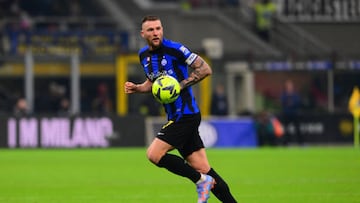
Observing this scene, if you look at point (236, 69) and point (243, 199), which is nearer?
point (243, 199)

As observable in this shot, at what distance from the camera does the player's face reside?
1123 cm

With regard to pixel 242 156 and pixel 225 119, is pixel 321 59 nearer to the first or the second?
pixel 225 119

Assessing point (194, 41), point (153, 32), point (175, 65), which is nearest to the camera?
point (153, 32)

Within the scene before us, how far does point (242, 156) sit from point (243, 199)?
12312 mm

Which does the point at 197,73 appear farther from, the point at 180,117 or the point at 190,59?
the point at 180,117

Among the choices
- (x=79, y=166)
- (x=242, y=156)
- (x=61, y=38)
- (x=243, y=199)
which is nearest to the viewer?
(x=243, y=199)

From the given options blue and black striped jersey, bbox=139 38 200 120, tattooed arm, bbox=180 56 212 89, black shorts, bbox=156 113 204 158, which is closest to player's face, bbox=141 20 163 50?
blue and black striped jersey, bbox=139 38 200 120

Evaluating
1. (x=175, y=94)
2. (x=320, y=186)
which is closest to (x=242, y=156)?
(x=320, y=186)

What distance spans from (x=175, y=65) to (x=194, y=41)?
1137 inches

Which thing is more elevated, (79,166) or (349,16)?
(349,16)

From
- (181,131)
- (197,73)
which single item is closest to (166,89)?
(197,73)

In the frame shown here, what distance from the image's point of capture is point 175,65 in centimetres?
1144

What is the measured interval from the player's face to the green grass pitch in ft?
10.1

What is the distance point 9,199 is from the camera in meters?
14.0
